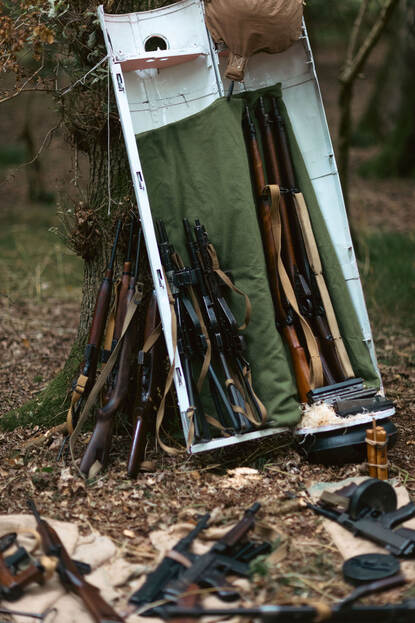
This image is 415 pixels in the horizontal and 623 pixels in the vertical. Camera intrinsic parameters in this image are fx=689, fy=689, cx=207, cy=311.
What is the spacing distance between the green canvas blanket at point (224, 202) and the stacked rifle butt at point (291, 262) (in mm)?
146

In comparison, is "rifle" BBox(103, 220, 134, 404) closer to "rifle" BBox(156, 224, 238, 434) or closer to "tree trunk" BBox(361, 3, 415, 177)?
"rifle" BBox(156, 224, 238, 434)

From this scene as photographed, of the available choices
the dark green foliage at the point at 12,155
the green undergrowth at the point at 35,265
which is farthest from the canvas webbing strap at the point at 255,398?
the dark green foliage at the point at 12,155

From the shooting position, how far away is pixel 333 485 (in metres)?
4.12

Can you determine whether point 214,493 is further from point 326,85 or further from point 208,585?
point 326,85

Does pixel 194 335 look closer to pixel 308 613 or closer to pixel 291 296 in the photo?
→ pixel 291 296

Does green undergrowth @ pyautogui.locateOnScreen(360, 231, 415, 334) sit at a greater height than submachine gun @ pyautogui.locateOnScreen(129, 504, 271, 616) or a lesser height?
greater

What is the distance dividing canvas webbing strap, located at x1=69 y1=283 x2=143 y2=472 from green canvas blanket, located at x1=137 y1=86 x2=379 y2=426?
1.40 ft

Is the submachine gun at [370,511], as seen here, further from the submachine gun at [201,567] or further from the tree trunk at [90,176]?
the tree trunk at [90,176]

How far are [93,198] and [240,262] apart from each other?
124cm

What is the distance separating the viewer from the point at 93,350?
4688 millimetres

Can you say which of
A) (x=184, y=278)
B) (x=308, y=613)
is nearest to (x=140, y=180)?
(x=184, y=278)

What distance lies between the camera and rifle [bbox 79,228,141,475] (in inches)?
172

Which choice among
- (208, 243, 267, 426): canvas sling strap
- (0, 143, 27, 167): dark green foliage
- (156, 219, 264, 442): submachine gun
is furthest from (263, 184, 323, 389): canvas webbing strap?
(0, 143, 27, 167): dark green foliage

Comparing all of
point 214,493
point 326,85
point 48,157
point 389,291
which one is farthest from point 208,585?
point 326,85
